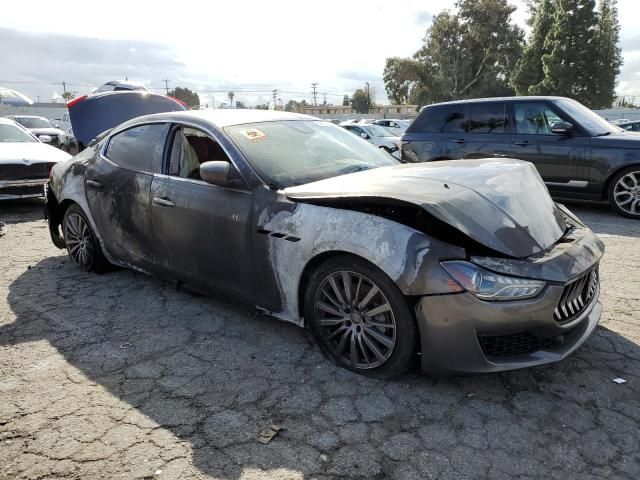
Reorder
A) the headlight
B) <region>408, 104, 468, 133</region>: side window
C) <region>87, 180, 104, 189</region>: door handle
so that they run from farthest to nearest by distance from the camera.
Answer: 1. <region>408, 104, 468, 133</region>: side window
2. <region>87, 180, 104, 189</region>: door handle
3. the headlight

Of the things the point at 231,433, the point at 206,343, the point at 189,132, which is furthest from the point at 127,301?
the point at 231,433

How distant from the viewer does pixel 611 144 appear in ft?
22.4

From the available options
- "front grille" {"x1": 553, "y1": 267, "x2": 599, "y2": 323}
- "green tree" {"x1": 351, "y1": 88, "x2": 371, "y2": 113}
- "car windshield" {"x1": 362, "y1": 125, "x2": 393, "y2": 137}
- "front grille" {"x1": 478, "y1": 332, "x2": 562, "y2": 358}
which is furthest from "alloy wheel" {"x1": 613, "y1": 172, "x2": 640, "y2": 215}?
"green tree" {"x1": 351, "y1": 88, "x2": 371, "y2": 113}

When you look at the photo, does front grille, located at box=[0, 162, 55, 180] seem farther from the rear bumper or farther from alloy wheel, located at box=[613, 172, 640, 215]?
alloy wheel, located at box=[613, 172, 640, 215]

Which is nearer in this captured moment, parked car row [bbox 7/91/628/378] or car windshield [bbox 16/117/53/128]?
parked car row [bbox 7/91/628/378]

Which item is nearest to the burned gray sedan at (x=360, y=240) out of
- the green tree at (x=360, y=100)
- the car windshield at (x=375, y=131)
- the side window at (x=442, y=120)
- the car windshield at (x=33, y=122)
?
the side window at (x=442, y=120)

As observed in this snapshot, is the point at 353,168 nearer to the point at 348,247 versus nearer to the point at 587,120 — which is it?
the point at 348,247

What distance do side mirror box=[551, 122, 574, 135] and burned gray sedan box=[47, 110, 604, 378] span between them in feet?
13.7

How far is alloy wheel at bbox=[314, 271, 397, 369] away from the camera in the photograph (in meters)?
2.72

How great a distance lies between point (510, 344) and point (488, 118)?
20.0 feet

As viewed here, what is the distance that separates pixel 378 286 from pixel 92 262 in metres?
3.32

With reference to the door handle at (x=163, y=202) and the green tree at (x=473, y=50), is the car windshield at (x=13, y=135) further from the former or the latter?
the green tree at (x=473, y=50)

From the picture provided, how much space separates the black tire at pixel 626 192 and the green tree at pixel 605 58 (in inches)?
1299

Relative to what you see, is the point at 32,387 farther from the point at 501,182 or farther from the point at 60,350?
the point at 501,182
